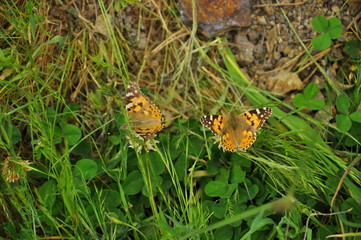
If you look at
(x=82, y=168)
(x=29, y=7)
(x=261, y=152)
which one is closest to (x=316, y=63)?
(x=261, y=152)

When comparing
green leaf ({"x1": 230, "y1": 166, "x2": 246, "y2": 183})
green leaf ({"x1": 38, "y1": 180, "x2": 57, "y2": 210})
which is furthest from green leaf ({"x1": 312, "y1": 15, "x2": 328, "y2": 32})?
green leaf ({"x1": 38, "y1": 180, "x2": 57, "y2": 210})

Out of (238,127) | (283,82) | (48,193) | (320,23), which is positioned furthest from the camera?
(283,82)

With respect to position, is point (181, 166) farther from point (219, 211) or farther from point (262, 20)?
point (262, 20)

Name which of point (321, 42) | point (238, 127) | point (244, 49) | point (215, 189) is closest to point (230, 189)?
point (215, 189)

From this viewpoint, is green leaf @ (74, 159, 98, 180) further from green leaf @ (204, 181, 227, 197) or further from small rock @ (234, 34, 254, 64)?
small rock @ (234, 34, 254, 64)

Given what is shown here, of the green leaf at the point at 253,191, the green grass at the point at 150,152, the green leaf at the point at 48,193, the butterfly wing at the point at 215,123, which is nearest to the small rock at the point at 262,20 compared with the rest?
the green grass at the point at 150,152

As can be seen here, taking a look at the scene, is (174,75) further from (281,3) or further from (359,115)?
(359,115)
